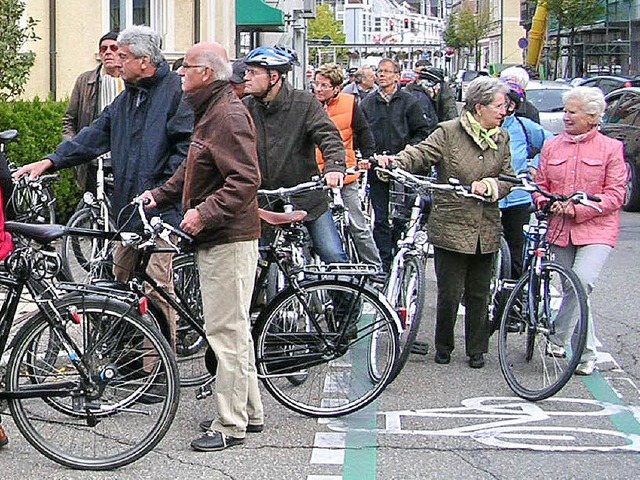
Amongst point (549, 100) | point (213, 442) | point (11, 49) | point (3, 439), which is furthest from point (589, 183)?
point (549, 100)

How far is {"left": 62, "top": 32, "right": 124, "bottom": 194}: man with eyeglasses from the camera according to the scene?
8711 mm

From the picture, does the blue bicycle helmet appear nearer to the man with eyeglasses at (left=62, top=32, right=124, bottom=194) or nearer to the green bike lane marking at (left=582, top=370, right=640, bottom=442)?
the man with eyeglasses at (left=62, top=32, right=124, bottom=194)

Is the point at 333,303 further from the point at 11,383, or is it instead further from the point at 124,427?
the point at 11,383

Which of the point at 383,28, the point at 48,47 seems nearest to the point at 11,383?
the point at 48,47

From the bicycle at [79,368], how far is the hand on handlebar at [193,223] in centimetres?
44

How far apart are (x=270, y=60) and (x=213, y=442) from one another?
2481 mm

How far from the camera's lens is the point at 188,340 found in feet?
22.3

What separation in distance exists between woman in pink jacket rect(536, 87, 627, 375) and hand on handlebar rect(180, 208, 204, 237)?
2.58m

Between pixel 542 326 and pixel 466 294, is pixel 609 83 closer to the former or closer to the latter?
pixel 466 294

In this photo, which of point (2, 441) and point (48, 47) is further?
point (48, 47)

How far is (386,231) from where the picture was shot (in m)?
10.0

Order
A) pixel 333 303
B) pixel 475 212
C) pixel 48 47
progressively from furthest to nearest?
pixel 48 47, pixel 475 212, pixel 333 303

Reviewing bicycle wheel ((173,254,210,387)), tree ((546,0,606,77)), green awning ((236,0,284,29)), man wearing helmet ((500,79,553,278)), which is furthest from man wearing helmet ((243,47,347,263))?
tree ((546,0,606,77))

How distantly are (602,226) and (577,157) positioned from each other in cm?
45
